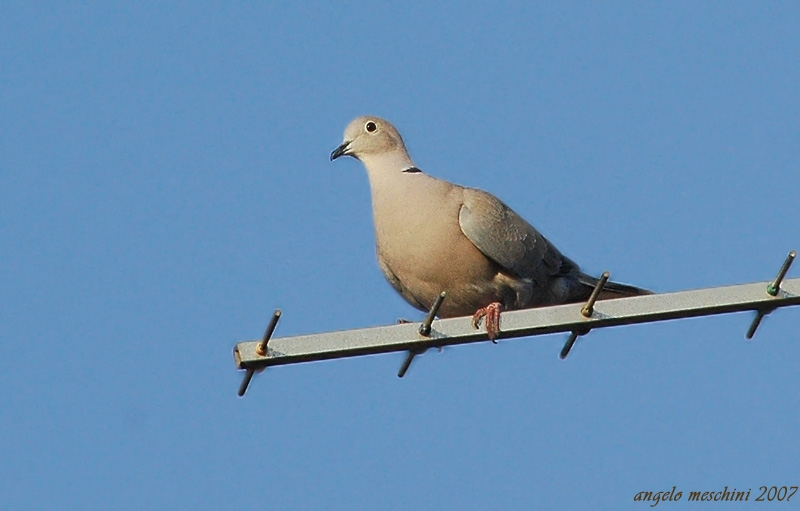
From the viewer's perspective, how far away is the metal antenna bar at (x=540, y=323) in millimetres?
5141

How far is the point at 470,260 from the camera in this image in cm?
829

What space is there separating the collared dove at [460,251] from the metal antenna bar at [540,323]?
2697mm

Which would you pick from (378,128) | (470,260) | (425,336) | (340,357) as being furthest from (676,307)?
(378,128)

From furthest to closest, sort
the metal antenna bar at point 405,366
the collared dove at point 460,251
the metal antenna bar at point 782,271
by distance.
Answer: the collared dove at point 460,251 < the metal antenna bar at point 405,366 < the metal antenna bar at point 782,271

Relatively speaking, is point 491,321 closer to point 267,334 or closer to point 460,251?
point 267,334

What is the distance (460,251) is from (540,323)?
2894mm

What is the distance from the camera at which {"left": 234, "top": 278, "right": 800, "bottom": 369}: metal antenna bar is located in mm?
5141

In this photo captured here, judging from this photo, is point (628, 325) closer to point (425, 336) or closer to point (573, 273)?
point (425, 336)

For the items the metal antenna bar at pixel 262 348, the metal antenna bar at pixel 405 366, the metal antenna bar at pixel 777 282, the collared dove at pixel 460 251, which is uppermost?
the collared dove at pixel 460 251

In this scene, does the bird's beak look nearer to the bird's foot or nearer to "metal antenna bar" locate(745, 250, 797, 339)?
the bird's foot

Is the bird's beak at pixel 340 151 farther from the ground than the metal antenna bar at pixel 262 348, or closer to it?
→ farther from the ground

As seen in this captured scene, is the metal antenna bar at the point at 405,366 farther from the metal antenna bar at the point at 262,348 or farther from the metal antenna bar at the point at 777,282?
the metal antenna bar at the point at 777,282

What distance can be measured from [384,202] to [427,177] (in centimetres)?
38

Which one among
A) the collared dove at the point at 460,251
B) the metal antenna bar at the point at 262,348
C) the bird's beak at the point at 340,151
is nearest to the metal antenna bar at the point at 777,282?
the metal antenna bar at the point at 262,348
